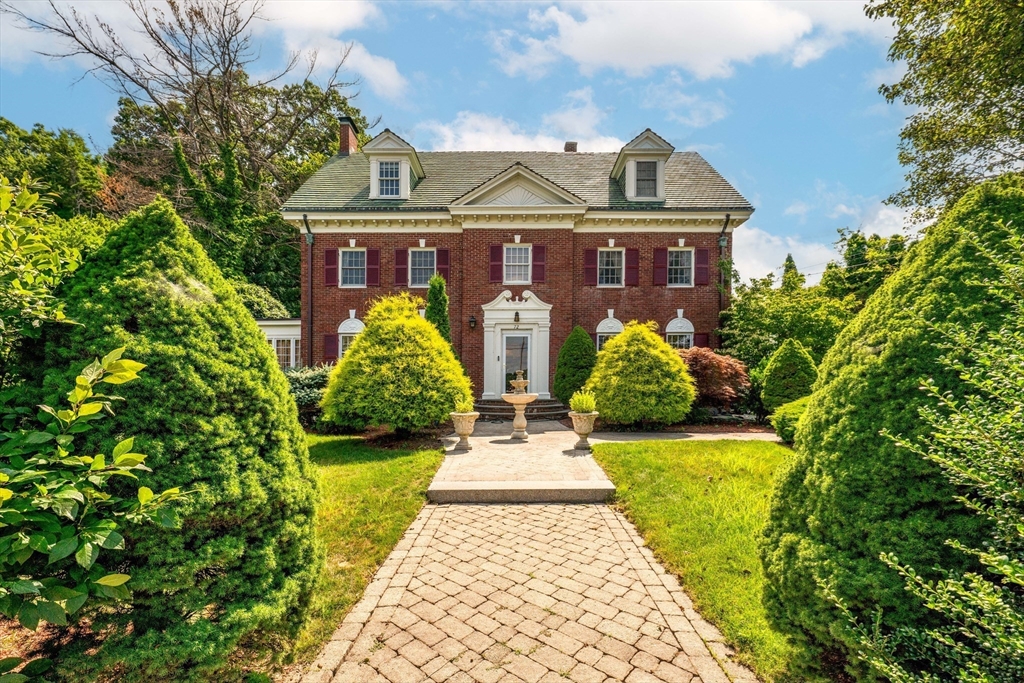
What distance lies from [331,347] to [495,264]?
21.9 ft

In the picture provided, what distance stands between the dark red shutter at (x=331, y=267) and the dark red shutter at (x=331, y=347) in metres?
1.94

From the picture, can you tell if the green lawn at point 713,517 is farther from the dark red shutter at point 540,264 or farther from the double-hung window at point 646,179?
the double-hung window at point 646,179

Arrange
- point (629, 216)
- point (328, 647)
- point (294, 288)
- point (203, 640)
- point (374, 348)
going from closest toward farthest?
point (203, 640)
point (328, 647)
point (374, 348)
point (629, 216)
point (294, 288)

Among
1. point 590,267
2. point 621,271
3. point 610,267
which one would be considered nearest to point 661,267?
point 621,271

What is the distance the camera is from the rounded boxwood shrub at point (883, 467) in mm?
2068

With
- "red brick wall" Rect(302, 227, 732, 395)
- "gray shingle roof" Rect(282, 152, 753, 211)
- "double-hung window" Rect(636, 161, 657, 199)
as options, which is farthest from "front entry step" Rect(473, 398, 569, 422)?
"double-hung window" Rect(636, 161, 657, 199)

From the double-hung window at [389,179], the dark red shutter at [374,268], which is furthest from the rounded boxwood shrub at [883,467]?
the double-hung window at [389,179]

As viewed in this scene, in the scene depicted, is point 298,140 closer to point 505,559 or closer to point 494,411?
point 494,411

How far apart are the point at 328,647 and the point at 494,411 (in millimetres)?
11138

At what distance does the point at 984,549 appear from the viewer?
1976mm

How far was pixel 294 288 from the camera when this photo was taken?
21.3m

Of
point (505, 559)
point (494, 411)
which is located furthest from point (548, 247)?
point (505, 559)

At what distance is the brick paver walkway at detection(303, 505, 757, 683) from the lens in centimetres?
279

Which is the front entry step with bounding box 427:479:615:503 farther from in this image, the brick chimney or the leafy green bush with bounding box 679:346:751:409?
the brick chimney
